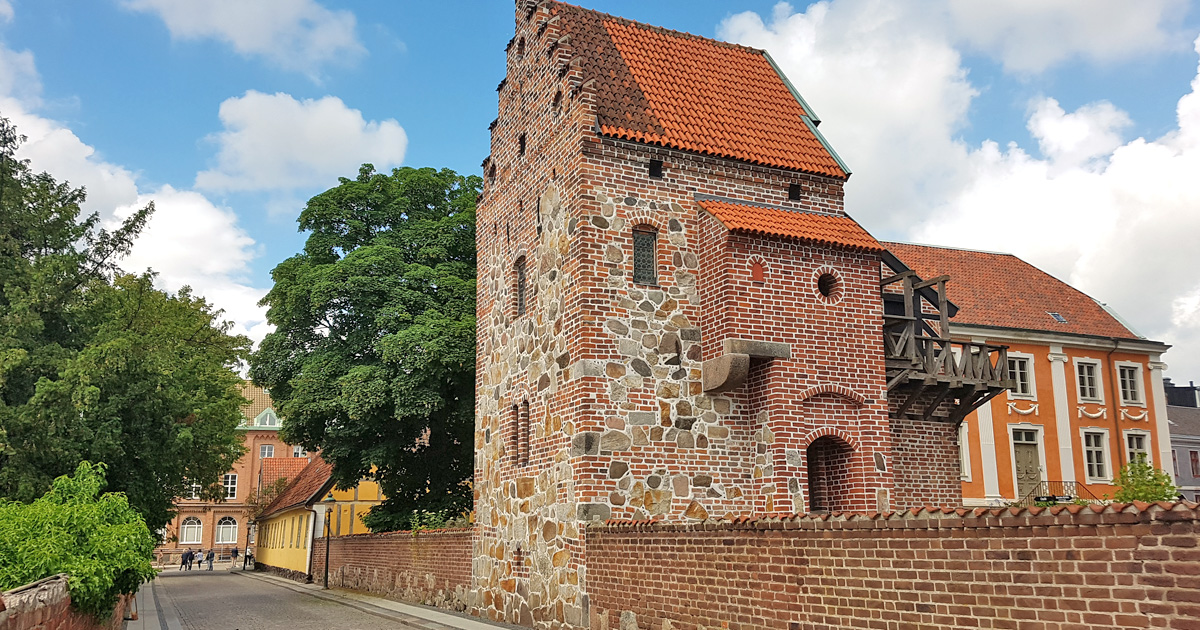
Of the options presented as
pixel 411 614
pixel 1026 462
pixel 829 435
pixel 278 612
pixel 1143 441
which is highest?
pixel 1143 441

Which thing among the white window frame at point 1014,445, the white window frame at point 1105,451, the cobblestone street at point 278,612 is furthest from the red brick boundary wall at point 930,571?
the white window frame at point 1105,451

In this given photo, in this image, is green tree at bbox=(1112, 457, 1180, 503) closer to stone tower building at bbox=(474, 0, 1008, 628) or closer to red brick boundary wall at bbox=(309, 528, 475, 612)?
stone tower building at bbox=(474, 0, 1008, 628)

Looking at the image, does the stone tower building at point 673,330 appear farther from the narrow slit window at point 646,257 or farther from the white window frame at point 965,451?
the white window frame at point 965,451

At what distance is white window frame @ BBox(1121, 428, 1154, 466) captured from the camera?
114ft

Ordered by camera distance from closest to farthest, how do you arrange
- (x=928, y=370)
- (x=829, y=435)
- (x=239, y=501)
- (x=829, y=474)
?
(x=829, y=435) → (x=829, y=474) → (x=928, y=370) → (x=239, y=501)

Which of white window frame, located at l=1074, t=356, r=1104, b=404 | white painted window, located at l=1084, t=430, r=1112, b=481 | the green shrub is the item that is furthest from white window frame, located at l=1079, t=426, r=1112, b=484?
the green shrub

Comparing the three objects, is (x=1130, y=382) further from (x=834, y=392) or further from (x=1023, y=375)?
(x=834, y=392)

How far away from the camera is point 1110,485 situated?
111ft

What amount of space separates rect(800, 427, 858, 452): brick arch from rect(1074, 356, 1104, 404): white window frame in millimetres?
22256

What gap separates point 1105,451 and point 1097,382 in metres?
2.54

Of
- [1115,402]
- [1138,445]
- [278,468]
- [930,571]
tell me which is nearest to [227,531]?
[278,468]

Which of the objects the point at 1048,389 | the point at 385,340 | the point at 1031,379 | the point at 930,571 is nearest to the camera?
the point at 930,571

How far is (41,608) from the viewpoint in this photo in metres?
7.99

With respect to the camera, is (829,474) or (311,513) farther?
(311,513)
